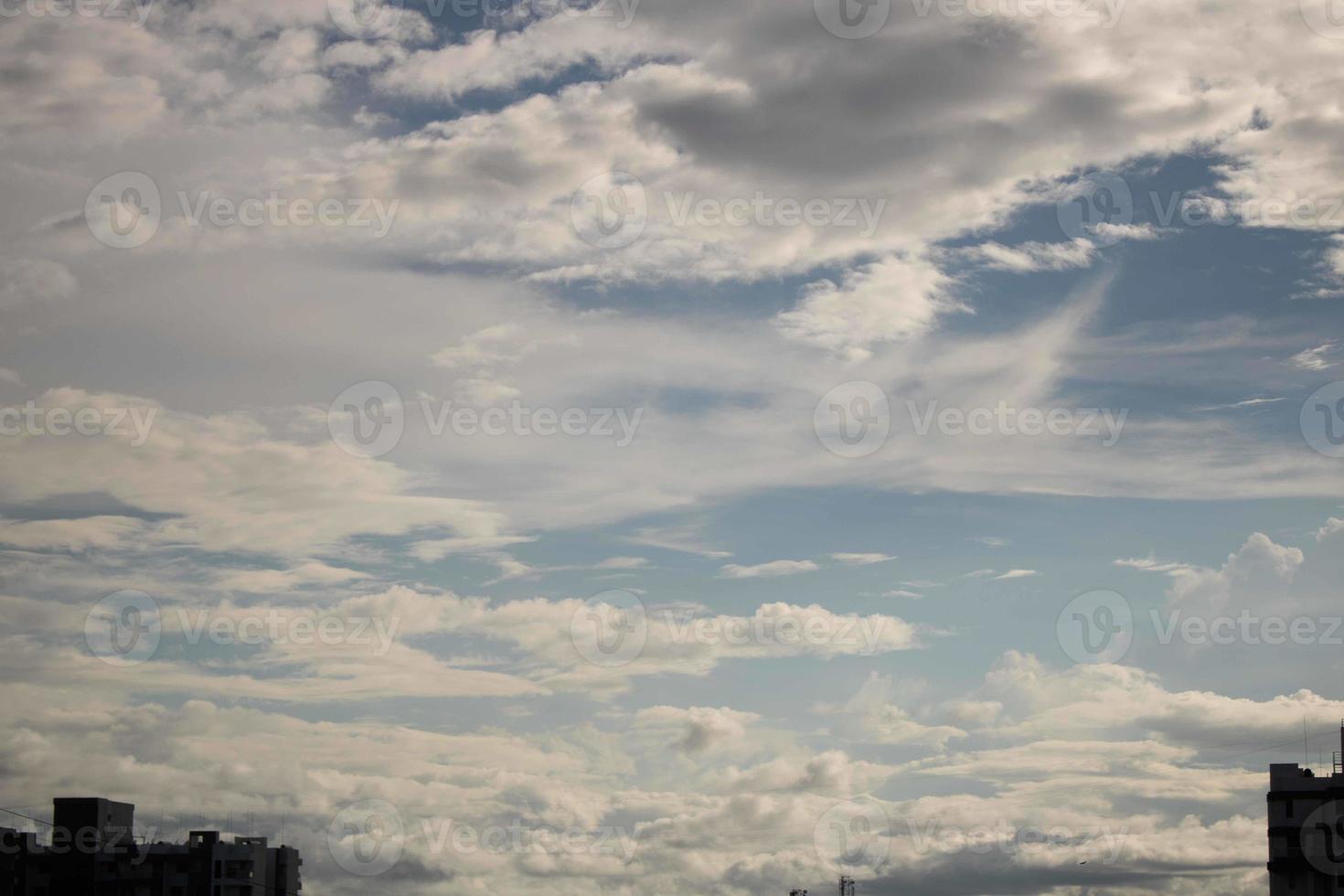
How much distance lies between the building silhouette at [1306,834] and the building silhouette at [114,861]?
384ft

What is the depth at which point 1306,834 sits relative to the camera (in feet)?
341

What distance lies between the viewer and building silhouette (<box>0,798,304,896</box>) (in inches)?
6097

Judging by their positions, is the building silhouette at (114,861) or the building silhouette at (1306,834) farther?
the building silhouette at (114,861)

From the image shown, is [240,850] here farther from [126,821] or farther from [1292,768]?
[1292,768]

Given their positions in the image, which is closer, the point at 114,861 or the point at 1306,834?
the point at 1306,834

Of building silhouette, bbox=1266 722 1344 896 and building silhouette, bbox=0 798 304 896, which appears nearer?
building silhouette, bbox=1266 722 1344 896

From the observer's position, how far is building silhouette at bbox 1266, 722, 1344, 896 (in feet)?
336

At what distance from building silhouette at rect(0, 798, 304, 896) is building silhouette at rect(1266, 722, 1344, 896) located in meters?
117

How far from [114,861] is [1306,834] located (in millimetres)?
119637

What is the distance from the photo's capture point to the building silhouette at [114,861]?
508 ft

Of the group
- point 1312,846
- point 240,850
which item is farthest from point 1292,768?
point 240,850

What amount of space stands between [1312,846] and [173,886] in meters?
122

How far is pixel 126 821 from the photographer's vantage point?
164m

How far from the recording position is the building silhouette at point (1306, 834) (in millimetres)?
102438
